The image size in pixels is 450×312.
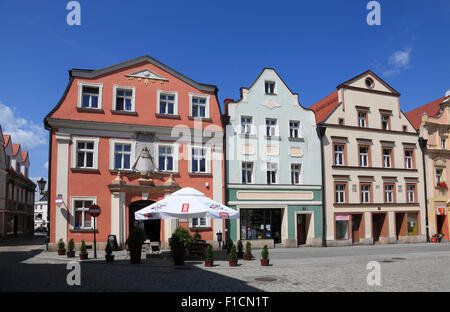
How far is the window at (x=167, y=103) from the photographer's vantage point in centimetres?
2530

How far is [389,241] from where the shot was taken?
30.5 m

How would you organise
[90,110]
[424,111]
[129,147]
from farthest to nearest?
[424,111] → [129,147] → [90,110]

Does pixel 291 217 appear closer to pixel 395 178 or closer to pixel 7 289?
pixel 395 178

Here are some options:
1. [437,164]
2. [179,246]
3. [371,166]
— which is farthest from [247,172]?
[437,164]

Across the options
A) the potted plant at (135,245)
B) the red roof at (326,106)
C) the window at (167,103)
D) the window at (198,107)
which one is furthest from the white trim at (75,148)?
the red roof at (326,106)

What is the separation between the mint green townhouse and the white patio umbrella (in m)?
8.89

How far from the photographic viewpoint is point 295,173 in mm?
28312

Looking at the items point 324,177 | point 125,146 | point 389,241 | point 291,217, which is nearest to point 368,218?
point 389,241

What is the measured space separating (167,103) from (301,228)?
42.0ft

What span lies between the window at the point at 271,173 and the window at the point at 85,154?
1144 centimetres

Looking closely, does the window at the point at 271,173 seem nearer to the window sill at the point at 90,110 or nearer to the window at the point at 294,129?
the window at the point at 294,129

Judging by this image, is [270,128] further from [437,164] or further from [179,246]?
[437,164]

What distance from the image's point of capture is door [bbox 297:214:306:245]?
2842 cm

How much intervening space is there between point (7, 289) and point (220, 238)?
1523 cm
